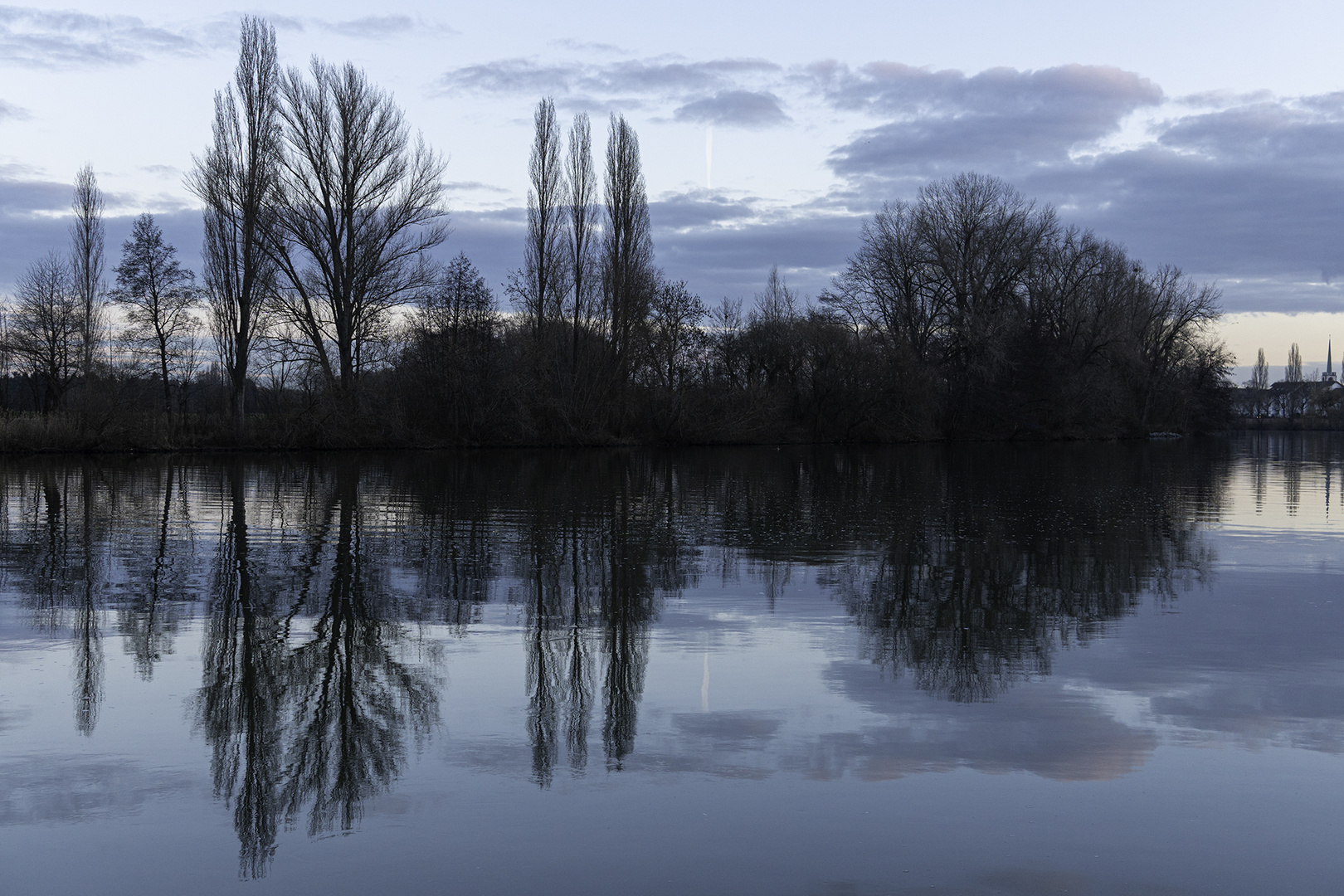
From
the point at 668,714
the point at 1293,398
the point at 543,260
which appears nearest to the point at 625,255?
the point at 543,260

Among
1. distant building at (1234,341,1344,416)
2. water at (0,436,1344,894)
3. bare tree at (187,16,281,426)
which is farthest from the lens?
distant building at (1234,341,1344,416)

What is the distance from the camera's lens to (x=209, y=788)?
15.1 feet

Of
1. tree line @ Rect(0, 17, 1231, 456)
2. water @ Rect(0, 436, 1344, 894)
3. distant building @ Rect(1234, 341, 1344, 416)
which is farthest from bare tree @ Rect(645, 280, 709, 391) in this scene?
distant building @ Rect(1234, 341, 1344, 416)

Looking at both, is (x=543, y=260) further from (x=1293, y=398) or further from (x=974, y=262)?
(x=1293, y=398)

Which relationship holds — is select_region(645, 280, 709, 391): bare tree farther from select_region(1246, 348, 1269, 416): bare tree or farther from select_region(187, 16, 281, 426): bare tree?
select_region(1246, 348, 1269, 416): bare tree

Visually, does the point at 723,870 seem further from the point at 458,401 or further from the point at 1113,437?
the point at 1113,437

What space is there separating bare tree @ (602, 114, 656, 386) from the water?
2915 centimetres

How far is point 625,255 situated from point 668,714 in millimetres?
37494

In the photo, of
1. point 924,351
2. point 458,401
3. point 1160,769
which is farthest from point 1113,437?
point 1160,769

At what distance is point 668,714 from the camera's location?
575cm

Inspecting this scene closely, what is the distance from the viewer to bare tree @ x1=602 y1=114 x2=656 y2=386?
138 feet

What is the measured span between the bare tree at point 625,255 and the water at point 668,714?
2915 cm

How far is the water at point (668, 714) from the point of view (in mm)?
Result: 3934

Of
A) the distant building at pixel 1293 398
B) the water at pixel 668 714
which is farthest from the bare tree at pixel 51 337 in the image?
the distant building at pixel 1293 398
